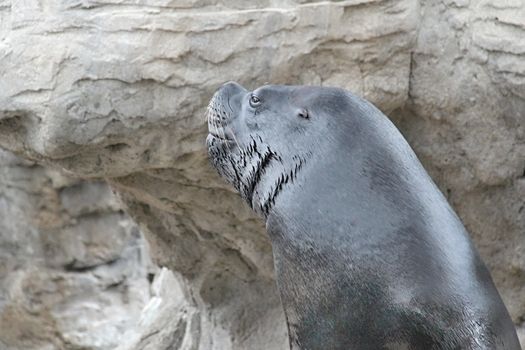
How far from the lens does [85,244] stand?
611cm

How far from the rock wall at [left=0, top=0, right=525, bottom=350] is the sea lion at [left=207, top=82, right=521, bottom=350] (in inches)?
28.3

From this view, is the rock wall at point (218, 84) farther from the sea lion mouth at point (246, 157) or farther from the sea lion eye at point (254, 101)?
the sea lion eye at point (254, 101)

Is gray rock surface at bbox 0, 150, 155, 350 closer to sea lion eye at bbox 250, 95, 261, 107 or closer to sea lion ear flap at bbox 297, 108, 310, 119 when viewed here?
sea lion eye at bbox 250, 95, 261, 107

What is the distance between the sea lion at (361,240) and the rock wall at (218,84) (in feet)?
2.36

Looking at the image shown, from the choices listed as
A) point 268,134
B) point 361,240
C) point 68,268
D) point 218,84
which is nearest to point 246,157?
point 268,134

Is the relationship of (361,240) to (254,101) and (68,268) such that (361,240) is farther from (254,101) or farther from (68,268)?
(68,268)

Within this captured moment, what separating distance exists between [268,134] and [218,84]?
716 millimetres

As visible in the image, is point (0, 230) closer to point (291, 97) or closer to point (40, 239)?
point (40, 239)

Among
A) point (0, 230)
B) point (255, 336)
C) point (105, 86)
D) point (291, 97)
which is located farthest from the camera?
point (0, 230)

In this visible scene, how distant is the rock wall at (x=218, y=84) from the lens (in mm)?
3467

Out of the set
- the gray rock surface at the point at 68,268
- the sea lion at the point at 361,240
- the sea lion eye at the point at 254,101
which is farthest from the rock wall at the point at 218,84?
the gray rock surface at the point at 68,268

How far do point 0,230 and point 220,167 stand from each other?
10.6ft

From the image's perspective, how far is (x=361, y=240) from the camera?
8.68ft

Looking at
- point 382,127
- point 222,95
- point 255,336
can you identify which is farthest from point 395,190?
point 255,336
